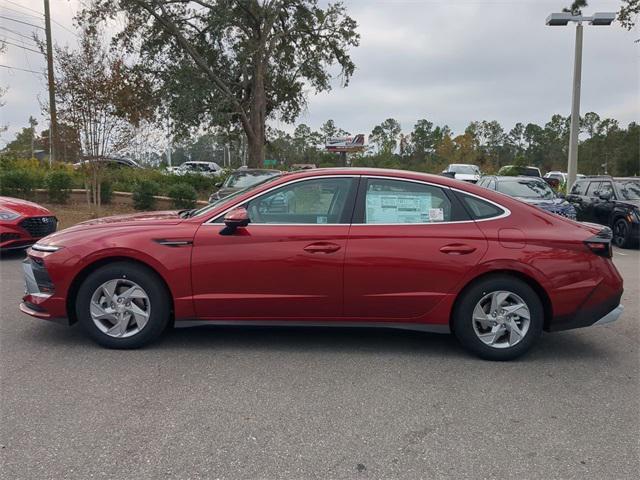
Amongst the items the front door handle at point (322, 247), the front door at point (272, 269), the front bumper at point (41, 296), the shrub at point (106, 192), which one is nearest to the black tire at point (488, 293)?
the front door at point (272, 269)

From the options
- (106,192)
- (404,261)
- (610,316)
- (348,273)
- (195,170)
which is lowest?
(610,316)

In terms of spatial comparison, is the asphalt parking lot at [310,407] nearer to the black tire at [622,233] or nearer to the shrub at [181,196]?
the black tire at [622,233]

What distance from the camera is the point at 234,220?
430 cm

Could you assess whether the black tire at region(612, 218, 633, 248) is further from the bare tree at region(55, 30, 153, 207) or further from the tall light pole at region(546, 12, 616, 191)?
the bare tree at region(55, 30, 153, 207)

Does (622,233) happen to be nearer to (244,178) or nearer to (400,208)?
(244,178)

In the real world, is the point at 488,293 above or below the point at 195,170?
below

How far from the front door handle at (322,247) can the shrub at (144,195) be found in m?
12.6

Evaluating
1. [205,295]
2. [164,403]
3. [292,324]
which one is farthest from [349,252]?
[164,403]

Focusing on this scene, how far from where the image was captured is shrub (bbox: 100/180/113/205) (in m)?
16.1

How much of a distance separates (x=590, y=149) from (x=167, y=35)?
49120 millimetres

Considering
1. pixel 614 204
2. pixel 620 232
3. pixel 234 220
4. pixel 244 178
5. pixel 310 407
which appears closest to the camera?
pixel 310 407

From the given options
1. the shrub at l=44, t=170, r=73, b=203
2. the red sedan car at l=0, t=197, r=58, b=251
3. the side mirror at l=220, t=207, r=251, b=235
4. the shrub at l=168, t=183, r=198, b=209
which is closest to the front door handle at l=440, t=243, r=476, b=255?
the side mirror at l=220, t=207, r=251, b=235

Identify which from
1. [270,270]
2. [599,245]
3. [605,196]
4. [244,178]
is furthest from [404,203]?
[605,196]

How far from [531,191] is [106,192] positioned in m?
12.3
